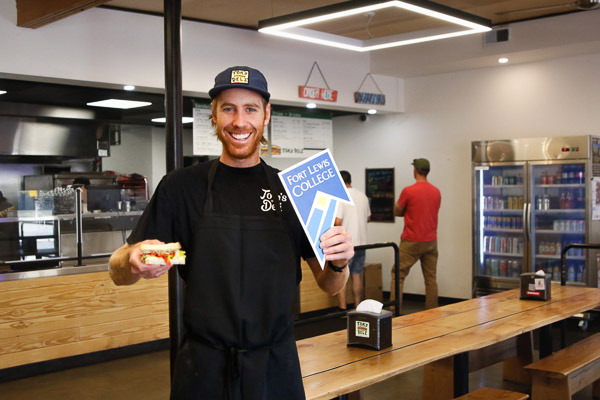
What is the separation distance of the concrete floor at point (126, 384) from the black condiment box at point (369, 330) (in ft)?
5.44

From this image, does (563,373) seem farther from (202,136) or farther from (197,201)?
(202,136)

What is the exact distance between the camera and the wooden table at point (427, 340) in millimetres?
2822

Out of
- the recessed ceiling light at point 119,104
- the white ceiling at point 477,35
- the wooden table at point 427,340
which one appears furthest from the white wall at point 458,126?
the recessed ceiling light at point 119,104

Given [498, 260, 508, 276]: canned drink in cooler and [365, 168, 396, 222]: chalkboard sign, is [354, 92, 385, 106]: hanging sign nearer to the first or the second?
[365, 168, 396, 222]: chalkboard sign

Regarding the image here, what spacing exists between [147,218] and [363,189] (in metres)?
7.53

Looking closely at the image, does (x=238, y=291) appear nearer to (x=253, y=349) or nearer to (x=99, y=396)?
(x=253, y=349)

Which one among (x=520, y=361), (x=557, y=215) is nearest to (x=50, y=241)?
(x=520, y=361)

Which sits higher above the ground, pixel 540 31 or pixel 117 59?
pixel 540 31

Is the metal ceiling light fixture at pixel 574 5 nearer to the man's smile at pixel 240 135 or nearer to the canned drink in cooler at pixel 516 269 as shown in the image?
the canned drink in cooler at pixel 516 269

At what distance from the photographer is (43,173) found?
802 cm

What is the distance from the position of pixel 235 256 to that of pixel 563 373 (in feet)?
8.87

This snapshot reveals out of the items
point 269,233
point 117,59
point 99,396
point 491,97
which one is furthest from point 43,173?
point 269,233

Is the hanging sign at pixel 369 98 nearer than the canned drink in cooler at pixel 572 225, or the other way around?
the canned drink in cooler at pixel 572 225

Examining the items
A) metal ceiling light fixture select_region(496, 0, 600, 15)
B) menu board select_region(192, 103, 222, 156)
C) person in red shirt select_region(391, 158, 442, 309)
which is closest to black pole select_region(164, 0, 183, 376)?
menu board select_region(192, 103, 222, 156)
